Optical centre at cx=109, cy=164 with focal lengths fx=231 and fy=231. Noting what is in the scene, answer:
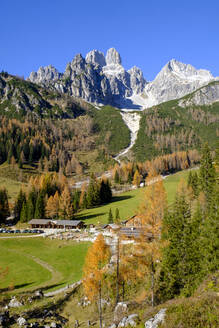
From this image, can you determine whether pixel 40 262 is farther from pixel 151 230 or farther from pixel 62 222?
pixel 151 230

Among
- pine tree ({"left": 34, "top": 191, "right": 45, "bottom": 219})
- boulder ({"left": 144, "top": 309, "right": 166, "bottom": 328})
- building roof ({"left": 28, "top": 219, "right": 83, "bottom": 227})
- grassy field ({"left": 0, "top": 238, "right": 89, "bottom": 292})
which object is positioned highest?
boulder ({"left": 144, "top": 309, "right": 166, "bottom": 328})

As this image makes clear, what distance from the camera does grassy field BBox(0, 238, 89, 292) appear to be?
50528 millimetres

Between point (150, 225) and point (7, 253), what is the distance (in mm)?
56452

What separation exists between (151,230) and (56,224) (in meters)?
76.5

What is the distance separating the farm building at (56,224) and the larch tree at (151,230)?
209 feet

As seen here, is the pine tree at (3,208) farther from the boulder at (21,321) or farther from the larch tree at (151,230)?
the larch tree at (151,230)

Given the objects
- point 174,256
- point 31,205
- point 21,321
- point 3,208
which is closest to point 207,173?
point 174,256

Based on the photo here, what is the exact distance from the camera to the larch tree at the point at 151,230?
91.0 ft

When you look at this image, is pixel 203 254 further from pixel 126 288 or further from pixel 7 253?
pixel 7 253

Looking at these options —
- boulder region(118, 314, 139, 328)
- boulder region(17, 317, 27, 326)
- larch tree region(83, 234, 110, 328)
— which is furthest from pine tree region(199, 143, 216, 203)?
boulder region(17, 317, 27, 326)

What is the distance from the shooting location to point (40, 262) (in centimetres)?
6175

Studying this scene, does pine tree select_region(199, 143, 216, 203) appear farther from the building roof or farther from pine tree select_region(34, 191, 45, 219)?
pine tree select_region(34, 191, 45, 219)

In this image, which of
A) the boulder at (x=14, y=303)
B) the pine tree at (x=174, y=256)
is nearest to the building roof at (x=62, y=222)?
the boulder at (x=14, y=303)

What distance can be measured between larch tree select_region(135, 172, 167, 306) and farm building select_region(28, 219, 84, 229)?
6379cm
